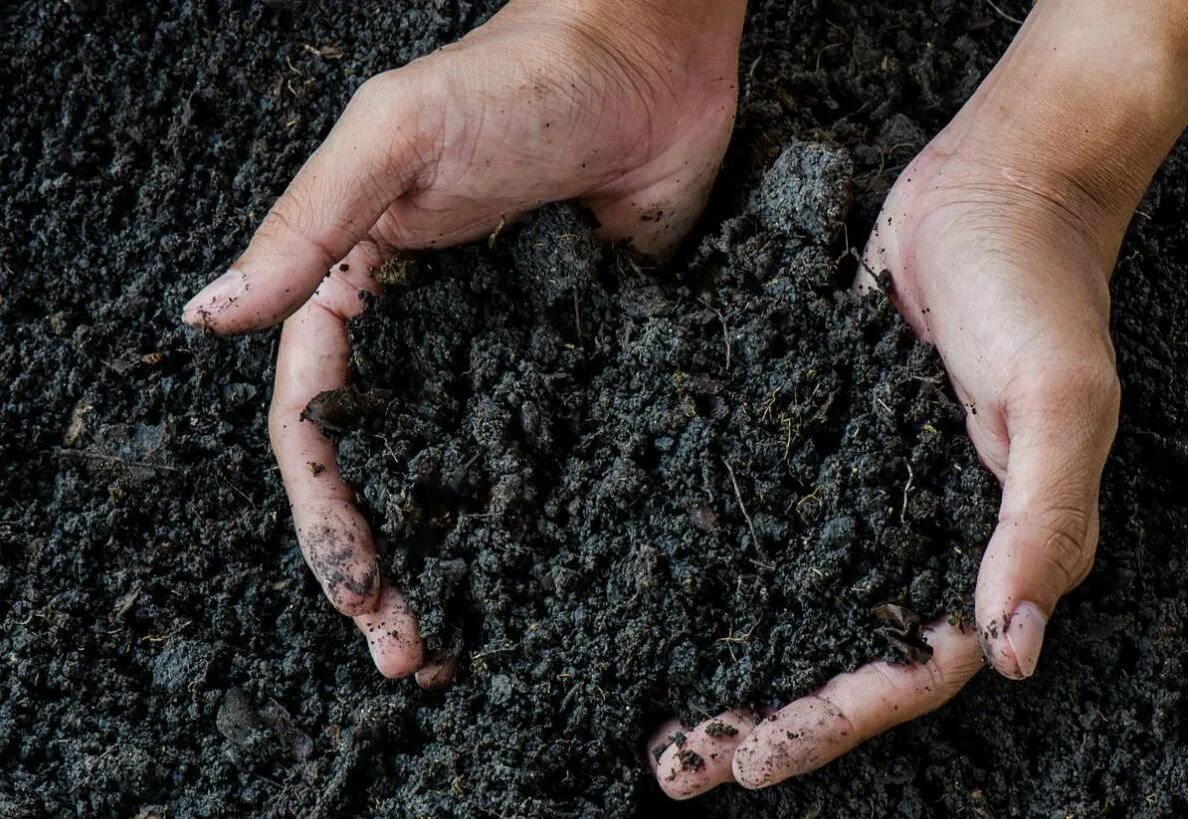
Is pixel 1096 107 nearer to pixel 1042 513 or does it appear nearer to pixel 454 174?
pixel 1042 513

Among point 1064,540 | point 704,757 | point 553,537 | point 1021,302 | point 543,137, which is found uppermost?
point 543,137

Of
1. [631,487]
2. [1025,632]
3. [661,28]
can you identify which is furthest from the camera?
[661,28]

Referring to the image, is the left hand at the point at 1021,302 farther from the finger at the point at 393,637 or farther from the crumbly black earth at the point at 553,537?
the finger at the point at 393,637

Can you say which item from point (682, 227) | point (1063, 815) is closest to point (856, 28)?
point (682, 227)

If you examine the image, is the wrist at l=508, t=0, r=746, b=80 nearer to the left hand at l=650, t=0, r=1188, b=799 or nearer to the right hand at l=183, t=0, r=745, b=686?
the right hand at l=183, t=0, r=745, b=686

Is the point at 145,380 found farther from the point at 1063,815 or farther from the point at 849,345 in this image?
the point at 1063,815

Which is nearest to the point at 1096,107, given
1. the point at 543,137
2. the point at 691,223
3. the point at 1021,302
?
the point at 1021,302

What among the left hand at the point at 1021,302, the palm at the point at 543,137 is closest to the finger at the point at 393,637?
the left hand at the point at 1021,302
